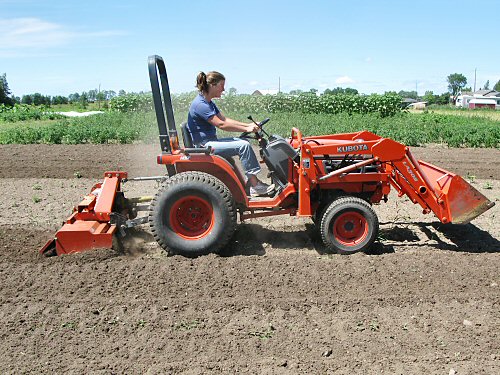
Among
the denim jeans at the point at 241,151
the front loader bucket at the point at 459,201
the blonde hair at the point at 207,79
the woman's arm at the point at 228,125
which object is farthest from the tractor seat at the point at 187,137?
the front loader bucket at the point at 459,201

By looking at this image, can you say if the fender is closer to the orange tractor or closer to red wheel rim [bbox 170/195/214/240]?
the orange tractor

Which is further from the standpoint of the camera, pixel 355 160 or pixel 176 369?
pixel 355 160

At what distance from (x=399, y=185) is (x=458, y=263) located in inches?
41.7

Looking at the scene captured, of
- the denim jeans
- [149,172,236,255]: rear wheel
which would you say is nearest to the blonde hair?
the denim jeans

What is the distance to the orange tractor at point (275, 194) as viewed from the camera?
6.00m

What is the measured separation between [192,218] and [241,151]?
2.93 ft

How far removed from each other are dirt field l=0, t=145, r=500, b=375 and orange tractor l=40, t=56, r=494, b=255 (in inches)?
10.0

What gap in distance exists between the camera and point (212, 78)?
20.2 ft

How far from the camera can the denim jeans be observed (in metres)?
6.15

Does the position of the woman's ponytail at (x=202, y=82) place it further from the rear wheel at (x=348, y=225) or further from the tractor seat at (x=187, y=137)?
the rear wheel at (x=348, y=225)

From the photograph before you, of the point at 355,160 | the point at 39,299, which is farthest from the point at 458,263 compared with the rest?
the point at 39,299

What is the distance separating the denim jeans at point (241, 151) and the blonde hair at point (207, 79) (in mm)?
604

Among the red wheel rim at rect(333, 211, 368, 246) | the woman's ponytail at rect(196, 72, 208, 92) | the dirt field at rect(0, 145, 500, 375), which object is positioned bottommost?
the dirt field at rect(0, 145, 500, 375)

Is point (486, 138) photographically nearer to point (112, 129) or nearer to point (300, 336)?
point (112, 129)
